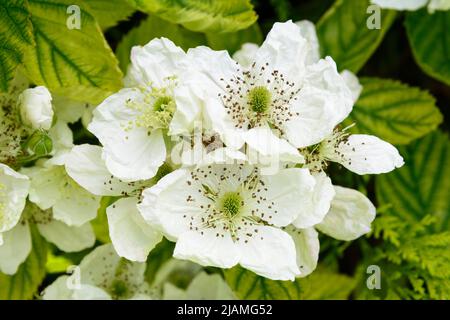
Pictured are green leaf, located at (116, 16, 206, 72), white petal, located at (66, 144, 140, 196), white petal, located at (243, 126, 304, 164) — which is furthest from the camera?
green leaf, located at (116, 16, 206, 72)

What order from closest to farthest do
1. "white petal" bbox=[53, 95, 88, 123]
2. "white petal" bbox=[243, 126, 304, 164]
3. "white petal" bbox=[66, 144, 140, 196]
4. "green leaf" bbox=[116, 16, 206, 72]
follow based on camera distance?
1. "white petal" bbox=[243, 126, 304, 164]
2. "white petal" bbox=[66, 144, 140, 196]
3. "white petal" bbox=[53, 95, 88, 123]
4. "green leaf" bbox=[116, 16, 206, 72]

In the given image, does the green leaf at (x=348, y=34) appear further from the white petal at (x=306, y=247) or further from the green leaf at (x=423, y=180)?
the white petal at (x=306, y=247)

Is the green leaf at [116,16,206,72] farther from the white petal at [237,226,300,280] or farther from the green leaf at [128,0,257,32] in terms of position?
the white petal at [237,226,300,280]

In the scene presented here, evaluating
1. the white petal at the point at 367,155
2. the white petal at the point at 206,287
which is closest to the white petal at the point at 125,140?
the white petal at the point at 367,155

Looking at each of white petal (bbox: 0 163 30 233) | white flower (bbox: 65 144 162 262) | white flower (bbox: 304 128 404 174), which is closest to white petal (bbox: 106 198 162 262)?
white flower (bbox: 65 144 162 262)

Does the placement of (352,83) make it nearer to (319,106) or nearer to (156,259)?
(319,106)

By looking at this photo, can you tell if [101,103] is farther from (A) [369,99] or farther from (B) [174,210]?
(A) [369,99]
